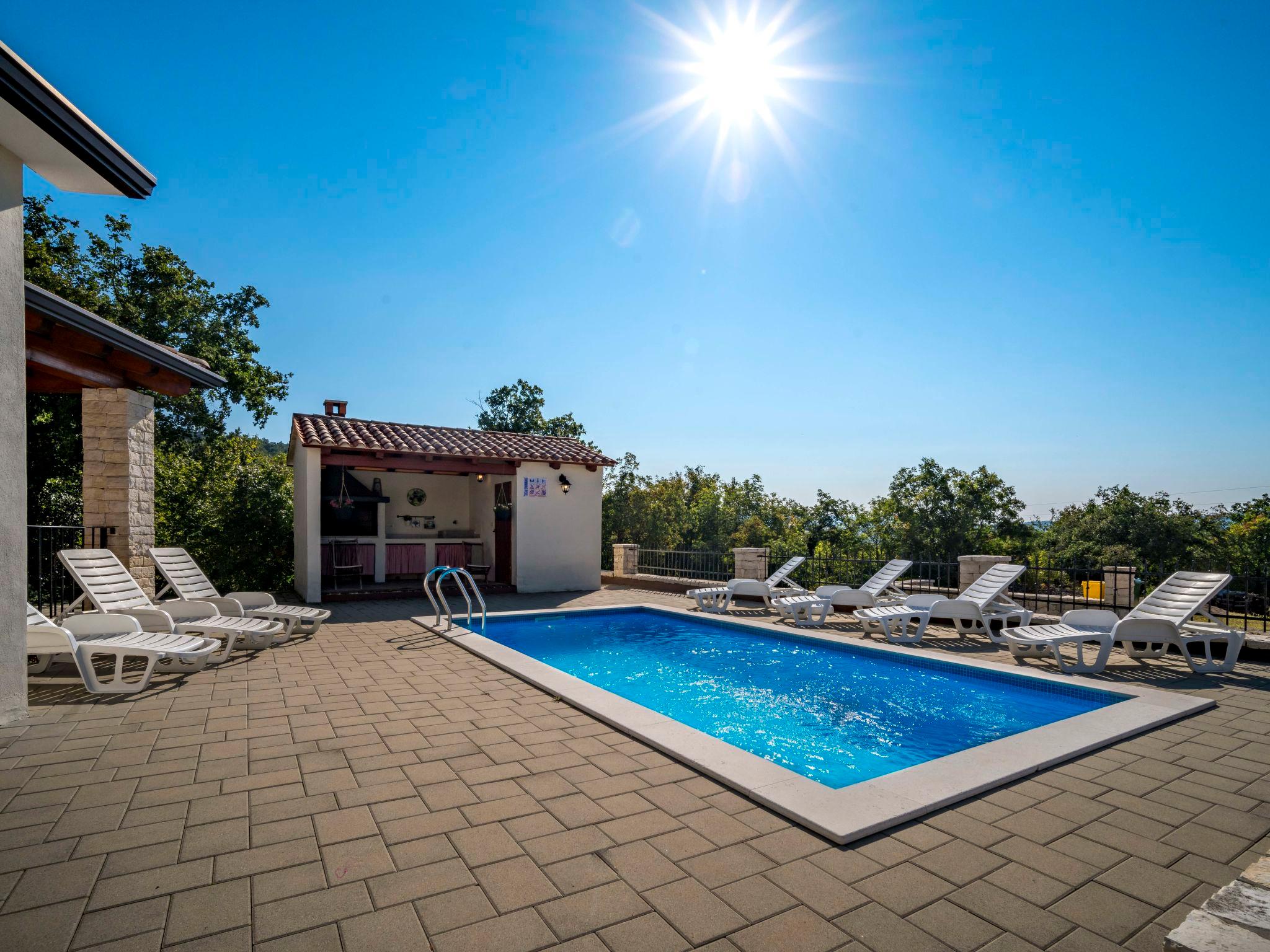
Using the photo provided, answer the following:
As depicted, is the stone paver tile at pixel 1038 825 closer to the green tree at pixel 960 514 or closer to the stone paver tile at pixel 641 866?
the stone paver tile at pixel 641 866

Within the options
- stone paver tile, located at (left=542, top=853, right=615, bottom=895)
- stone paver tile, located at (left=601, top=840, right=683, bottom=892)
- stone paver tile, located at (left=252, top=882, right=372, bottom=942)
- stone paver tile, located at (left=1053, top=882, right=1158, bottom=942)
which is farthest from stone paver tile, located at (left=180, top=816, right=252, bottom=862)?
stone paver tile, located at (left=1053, top=882, right=1158, bottom=942)

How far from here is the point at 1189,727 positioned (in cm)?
416

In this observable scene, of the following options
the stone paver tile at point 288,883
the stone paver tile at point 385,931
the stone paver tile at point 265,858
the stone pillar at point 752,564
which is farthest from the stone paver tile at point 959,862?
the stone pillar at point 752,564

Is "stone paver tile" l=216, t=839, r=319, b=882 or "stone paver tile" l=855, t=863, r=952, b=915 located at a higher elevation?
"stone paver tile" l=216, t=839, r=319, b=882

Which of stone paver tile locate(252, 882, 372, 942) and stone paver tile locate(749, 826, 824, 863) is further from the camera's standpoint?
stone paver tile locate(749, 826, 824, 863)

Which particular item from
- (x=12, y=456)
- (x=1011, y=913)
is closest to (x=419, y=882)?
(x=1011, y=913)

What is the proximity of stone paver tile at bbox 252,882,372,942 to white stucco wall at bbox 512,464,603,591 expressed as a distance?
1045 centimetres

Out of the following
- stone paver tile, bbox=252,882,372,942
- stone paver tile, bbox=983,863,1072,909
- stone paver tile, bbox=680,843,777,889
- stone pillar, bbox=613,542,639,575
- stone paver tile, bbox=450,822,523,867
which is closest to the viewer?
stone paver tile, bbox=252,882,372,942

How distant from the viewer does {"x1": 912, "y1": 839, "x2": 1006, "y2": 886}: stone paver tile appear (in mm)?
2260

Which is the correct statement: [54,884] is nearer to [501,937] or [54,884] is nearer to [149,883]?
[149,883]

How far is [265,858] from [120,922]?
0.46 m

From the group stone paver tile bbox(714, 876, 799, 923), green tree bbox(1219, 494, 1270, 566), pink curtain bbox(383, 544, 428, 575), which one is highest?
stone paver tile bbox(714, 876, 799, 923)

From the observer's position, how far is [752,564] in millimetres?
11961

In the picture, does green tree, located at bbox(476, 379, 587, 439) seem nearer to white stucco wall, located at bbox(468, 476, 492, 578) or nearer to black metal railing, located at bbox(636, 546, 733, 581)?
white stucco wall, located at bbox(468, 476, 492, 578)
